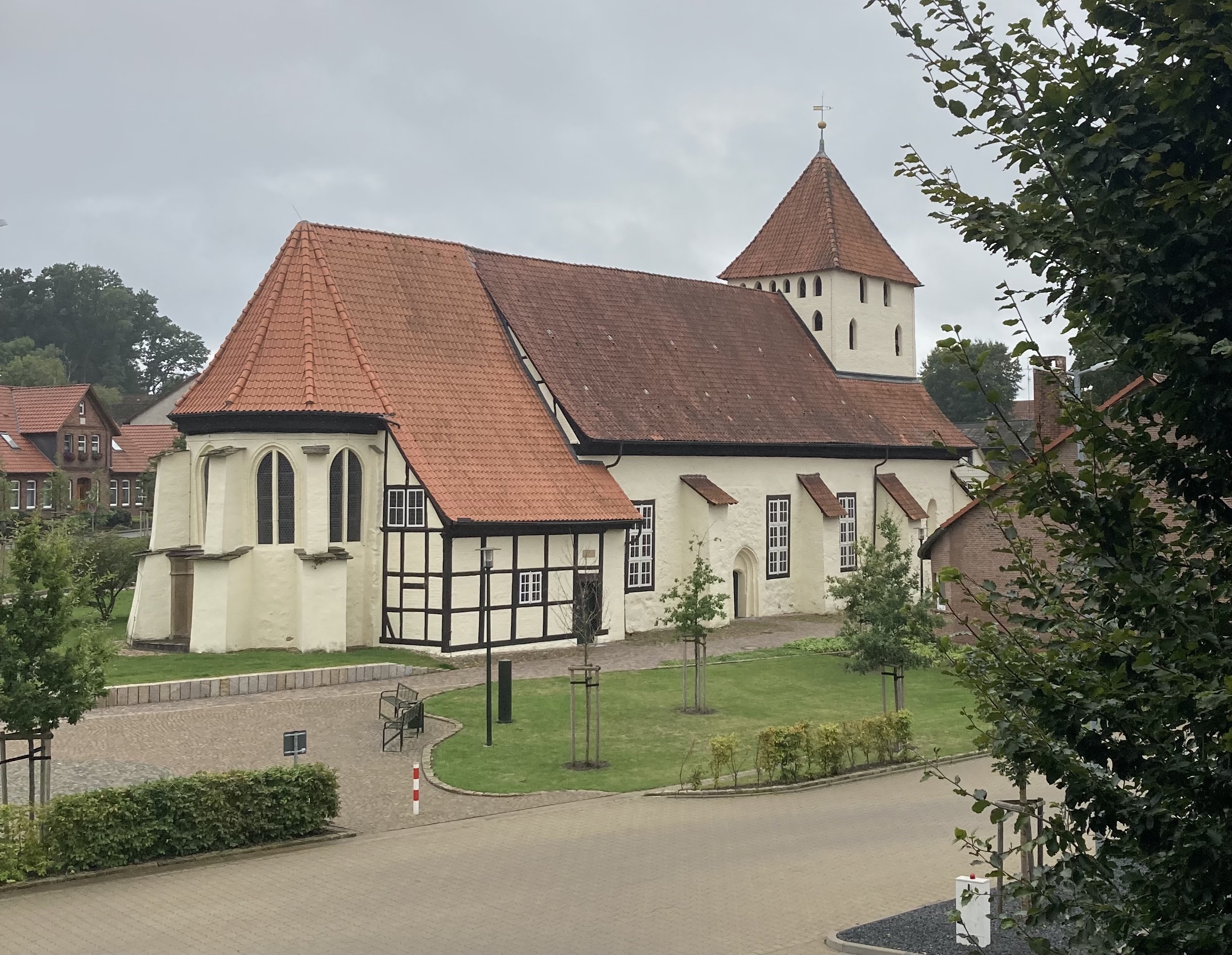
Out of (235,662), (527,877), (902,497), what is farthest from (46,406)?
(527,877)

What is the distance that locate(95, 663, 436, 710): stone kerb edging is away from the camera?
83.8 feet

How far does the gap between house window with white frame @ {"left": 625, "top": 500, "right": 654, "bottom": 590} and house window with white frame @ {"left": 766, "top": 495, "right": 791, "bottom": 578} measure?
5.05 meters

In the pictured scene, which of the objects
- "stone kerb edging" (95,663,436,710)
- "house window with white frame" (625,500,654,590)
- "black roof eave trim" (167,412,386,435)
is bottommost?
"stone kerb edging" (95,663,436,710)

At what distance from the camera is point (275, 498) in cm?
3127

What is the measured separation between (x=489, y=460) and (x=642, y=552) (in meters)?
6.05

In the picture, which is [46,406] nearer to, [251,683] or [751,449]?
[751,449]


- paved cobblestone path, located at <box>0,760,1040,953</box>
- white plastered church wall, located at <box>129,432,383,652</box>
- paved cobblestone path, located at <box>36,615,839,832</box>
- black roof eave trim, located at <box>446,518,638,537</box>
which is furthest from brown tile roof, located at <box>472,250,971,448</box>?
paved cobblestone path, located at <box>0,760,1040,953</box>

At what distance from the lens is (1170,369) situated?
223 inches

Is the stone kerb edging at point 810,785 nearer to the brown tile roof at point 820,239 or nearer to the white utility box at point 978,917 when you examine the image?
the white utility box at point 978,917

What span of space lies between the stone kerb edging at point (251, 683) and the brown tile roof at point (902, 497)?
19187 millimetres

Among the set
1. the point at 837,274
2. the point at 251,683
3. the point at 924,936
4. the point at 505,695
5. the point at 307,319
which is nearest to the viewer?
the point at 924,936

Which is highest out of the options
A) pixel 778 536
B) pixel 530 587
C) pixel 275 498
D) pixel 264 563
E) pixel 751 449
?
pixel 751 449

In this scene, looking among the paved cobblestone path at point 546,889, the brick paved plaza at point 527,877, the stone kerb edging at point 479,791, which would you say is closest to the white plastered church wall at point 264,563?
the brick paved plaza at point 527,877

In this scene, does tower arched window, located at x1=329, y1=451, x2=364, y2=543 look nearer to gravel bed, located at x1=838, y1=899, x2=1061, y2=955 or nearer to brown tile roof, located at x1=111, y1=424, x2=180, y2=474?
gravel bed, located at x1=838, y1=899, x2=1061, y2=955
